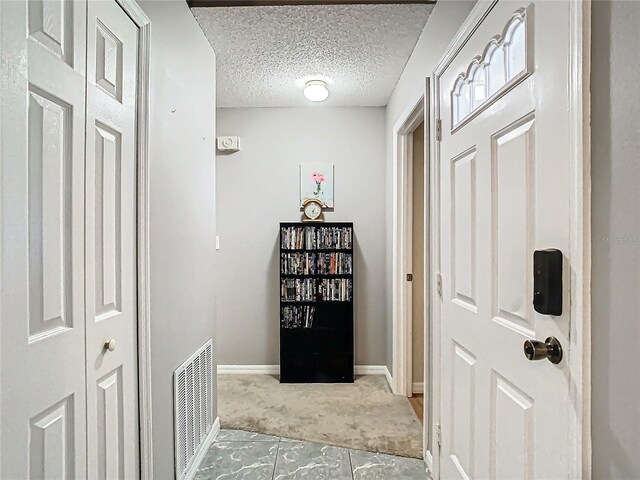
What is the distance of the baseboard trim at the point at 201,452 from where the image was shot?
6.46ft

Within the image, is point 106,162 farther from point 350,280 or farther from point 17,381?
point 350,280

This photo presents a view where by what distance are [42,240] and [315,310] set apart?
2569 mm

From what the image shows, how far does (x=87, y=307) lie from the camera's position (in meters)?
1.17

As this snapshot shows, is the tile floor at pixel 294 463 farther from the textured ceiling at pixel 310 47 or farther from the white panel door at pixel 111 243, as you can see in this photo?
the textured ceiling at pixel 310 47

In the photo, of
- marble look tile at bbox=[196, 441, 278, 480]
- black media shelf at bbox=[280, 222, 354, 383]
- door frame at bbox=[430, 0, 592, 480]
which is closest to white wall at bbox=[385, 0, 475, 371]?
black media shelf at bbox=[280, 222, 354, 383]

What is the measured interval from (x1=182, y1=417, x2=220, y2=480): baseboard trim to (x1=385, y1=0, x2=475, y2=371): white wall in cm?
155

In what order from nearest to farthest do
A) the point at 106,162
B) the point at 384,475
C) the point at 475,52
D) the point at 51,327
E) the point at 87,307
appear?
the point at 51,327 < the point at 87,307 < the point at 106,162 < the point at 475,52 < the point at 384,475

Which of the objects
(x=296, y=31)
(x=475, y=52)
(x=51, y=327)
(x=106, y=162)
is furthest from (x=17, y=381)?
(x=296, y=31)

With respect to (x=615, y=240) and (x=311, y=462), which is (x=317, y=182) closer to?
(x=311, y=462)

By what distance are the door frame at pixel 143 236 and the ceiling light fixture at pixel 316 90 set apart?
1.67 m

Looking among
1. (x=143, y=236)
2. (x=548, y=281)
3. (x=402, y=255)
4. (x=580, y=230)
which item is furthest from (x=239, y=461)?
(x=580, y=230)

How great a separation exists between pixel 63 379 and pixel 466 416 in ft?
4.50

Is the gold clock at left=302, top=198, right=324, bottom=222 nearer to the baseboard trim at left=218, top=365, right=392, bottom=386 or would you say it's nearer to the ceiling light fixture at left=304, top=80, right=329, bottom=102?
the ceiling light fixture at left=304, top=80, right=329, bottom=102

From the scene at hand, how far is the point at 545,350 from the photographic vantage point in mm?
1006
